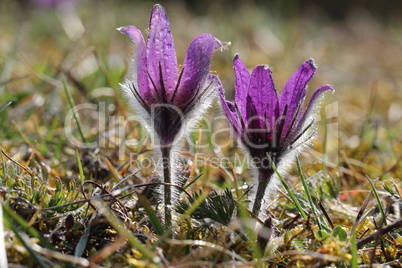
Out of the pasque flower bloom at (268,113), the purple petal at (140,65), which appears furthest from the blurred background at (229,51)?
the pasque flower bloom at (268,113)

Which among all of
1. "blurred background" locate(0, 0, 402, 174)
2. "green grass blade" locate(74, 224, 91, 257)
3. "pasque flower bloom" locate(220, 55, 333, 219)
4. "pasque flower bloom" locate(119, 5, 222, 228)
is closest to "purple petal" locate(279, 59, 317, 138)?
"pasque flower bloom" locate(220, 55, 333, 219)

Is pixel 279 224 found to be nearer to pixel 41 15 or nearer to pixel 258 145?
pixel 258 145

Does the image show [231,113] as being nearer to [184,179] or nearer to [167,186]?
[167,186]

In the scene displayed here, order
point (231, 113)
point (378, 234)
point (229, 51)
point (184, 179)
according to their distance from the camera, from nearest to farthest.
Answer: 1. point (378, 234)
2. point (231, 113)
3. point (184, 179)
4. point (229, 51)

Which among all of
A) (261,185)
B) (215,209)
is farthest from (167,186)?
(261,185)

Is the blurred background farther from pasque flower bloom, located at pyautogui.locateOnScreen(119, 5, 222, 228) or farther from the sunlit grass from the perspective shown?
pasque flower bloom, located at pyautogui.locateOnScreen(119, 5, 222, 228)

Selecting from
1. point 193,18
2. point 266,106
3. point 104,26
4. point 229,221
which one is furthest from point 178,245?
point 193,18
